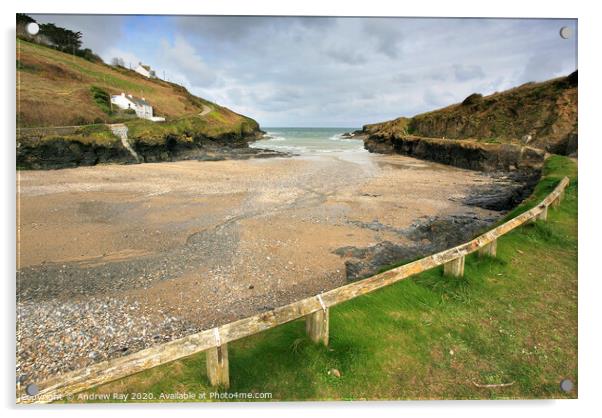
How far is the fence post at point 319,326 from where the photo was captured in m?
2.96

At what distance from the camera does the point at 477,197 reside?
1520 cm

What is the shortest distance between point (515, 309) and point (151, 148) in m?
30.2

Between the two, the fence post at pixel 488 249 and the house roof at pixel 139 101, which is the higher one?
the house roof at pixel 139 101

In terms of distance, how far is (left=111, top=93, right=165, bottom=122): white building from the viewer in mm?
29753

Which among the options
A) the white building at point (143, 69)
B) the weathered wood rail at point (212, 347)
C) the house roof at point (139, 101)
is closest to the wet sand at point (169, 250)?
the weathered wood rail at point (212, 347)

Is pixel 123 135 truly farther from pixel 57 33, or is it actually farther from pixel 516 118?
pixel 516 118

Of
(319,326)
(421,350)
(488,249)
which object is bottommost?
(421,350)

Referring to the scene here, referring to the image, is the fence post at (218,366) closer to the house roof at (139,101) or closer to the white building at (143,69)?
the white building at (143,69)

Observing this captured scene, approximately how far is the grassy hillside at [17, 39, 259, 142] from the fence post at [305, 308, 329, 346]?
14.9 feet

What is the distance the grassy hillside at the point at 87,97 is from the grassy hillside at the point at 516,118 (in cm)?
2113

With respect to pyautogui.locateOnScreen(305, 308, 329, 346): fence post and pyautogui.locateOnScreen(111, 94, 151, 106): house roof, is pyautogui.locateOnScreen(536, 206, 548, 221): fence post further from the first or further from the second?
pyautogui.locateOnScreen(111, 94, 151, 106): house roof

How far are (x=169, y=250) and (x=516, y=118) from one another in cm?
2830

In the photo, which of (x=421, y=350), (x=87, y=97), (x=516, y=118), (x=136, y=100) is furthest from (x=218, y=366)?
(x=136, y=100)

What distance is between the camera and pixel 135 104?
33188mm
